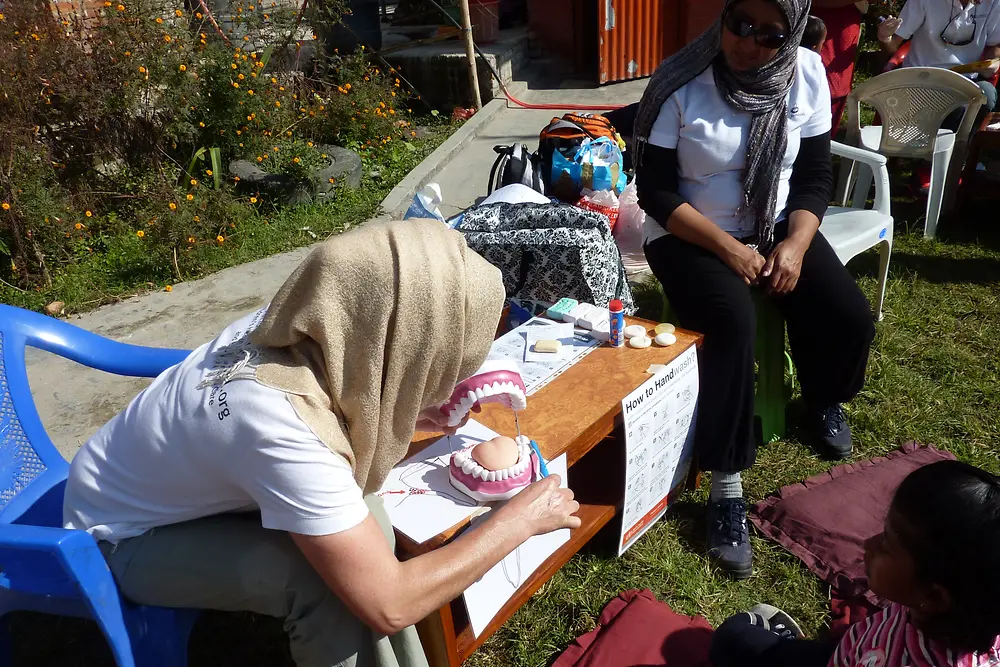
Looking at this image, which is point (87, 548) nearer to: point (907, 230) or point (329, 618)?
point (329, 618)

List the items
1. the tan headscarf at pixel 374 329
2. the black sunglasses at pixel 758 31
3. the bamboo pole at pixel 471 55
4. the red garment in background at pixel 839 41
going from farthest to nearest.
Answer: the bamboo pole at pixel 471 55 < the red garment in background at pixel 839 41 < the black sunglasses at pixel 758 31 < the tan headscarf at pixel 374 329

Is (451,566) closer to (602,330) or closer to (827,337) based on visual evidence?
(602,330)

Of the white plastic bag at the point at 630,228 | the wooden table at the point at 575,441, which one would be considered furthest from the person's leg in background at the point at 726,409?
the white plastic bag at the point at 630,228

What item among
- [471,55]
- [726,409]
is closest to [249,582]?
[726,409]

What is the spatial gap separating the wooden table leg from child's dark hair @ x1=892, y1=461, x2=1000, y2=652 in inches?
36.9

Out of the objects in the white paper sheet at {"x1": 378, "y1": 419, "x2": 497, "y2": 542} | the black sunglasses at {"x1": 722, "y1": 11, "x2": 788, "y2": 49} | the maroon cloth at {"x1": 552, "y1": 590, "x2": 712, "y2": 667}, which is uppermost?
the black sunglasses at {"x1": 722, "y1": 11, "x2": 788, "y2": 49}

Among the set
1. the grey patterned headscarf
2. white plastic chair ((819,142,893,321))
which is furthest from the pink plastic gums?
white plastic chair ((819,142,893,321))

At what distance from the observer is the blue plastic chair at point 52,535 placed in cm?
142

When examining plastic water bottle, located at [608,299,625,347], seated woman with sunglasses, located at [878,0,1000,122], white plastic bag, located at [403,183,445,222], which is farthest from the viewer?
seated woman with sunglasses, located at [878,0,1000,122]

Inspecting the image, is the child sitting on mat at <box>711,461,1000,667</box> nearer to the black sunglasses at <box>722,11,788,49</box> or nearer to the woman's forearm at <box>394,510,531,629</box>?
the woman's forearm at <box>394,510,531,629</box>

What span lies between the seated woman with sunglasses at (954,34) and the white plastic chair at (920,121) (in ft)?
1.58

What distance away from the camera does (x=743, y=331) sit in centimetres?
231

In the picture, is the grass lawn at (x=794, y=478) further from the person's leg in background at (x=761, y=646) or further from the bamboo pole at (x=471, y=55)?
the bamboo pole at (x=471, y=55)

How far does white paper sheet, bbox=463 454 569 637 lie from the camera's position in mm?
1766
